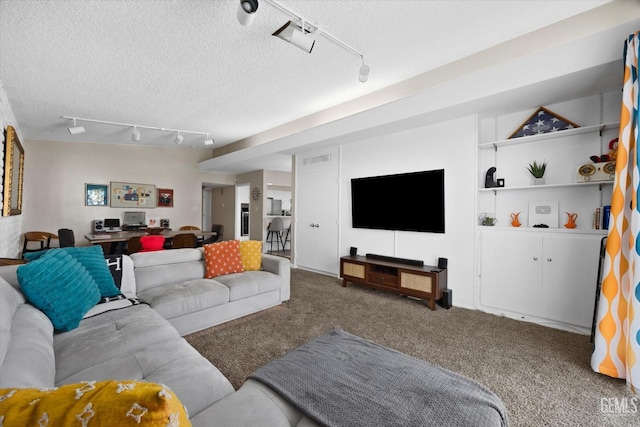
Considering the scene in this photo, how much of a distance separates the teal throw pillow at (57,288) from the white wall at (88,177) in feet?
18.5

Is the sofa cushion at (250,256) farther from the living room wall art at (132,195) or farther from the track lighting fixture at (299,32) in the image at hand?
the living room wall art at (132,195)

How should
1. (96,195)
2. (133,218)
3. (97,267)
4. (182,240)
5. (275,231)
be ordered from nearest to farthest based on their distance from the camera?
(97,267) → (182,240) → (96,195) → (133,218) → (275,231)

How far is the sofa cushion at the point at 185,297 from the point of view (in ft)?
8.03

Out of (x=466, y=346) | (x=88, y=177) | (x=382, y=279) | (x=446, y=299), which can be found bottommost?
(x=466, y=346)

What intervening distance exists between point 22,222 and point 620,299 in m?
9.20

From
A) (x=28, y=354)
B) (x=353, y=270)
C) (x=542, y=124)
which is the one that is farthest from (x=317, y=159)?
(x=28, y=354)

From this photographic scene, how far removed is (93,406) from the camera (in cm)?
49

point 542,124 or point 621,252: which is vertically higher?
point 542,124

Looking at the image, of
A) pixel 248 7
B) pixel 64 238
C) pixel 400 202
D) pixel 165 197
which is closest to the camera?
pixel 248 7

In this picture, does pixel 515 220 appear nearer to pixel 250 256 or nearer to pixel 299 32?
pixel 299 32

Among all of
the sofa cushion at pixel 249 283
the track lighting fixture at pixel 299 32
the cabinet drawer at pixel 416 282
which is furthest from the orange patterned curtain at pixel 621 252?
the sofa cushion at pixel 249 283

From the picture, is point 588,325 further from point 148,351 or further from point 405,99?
point 148,351

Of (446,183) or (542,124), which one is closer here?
(542,124)

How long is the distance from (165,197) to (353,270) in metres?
5.91
